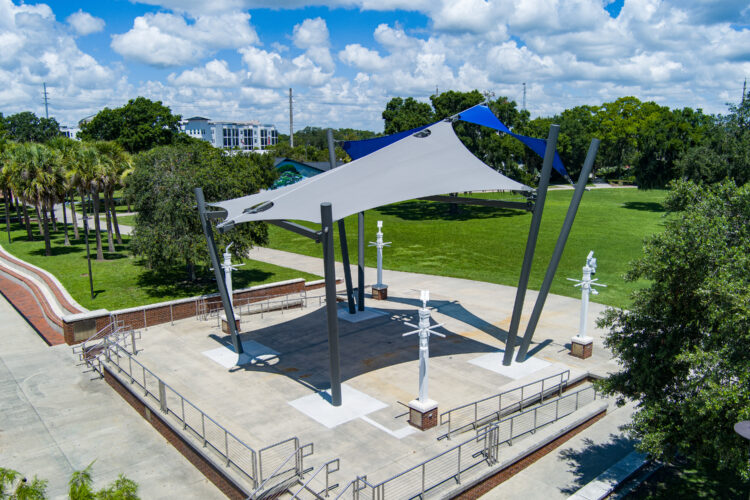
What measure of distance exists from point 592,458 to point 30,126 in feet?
504

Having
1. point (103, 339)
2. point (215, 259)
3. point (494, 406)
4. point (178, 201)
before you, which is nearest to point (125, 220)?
point (178, 201)

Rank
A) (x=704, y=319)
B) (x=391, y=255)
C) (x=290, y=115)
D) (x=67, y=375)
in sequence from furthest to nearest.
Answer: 1. (x=290, y=115)
2. (x=391, y=255)
3. (x=67, y=375)
4. (x=704, y=319)

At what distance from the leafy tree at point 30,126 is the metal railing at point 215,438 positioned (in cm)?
13664

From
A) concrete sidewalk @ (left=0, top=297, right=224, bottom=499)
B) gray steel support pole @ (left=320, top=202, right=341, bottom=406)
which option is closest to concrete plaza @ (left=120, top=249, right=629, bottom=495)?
gray steel support pole @ (left=320, top=202, right=341, bottom=406)

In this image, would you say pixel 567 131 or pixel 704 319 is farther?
pixel 567 131

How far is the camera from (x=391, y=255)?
4000 centimetres

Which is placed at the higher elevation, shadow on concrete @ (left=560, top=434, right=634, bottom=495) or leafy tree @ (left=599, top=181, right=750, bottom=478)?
leafy tree @ (left=599, top=181, right=750, bottom=478)

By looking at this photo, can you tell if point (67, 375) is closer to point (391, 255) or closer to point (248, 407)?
point (248, 407)

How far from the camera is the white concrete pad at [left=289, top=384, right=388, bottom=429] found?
15.1 metres

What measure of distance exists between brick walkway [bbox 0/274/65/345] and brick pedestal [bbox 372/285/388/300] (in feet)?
43.7

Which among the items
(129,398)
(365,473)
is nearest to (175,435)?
(129,398)

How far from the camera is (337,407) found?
1577cm

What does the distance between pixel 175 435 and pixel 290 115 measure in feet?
361

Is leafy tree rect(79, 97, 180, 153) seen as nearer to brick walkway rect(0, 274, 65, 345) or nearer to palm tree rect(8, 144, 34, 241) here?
palm tree rect(8, 144, 34, 241)
